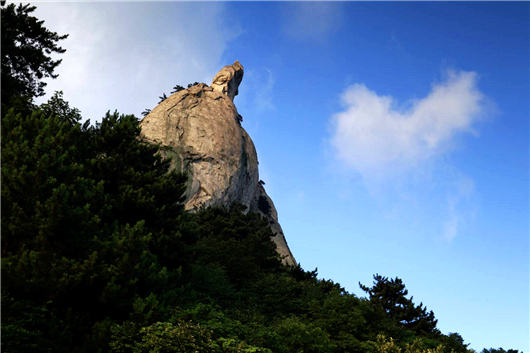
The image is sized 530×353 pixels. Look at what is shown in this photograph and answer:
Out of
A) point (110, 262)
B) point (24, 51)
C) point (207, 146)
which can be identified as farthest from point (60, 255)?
point (207, 146)

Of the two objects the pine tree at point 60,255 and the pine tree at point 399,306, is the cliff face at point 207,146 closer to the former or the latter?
the pine tree at point 399,306

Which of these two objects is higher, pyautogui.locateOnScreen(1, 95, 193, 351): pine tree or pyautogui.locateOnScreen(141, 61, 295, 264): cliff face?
pyautogui.locateOnScreen(141, 61, 295, 264): cliff face

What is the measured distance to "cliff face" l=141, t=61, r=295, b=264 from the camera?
59938 mm

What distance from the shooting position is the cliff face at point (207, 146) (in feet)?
197

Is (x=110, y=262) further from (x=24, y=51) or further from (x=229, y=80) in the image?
(x=229, y=80)

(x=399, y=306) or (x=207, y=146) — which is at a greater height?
(x=207, y=146)

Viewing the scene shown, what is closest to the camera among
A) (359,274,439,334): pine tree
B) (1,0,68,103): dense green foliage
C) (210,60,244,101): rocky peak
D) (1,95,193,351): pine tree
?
(1,95,193,351): pine tree

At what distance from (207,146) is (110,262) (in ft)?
155

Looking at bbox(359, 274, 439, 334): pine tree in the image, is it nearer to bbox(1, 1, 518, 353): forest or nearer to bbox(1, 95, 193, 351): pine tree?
bbox(1, 1, 518, 353): forest

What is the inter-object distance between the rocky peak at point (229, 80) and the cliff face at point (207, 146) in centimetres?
761

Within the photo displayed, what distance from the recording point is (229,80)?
8188cm

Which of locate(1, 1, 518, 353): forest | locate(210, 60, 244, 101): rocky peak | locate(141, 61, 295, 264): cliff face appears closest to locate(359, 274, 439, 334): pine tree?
A: locate(1, 1, 518, 353): forest

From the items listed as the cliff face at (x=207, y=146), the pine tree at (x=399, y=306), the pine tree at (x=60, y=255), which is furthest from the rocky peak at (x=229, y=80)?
the pine tree at (x=60, y=255)

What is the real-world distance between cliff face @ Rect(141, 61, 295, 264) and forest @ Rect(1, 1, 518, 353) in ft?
95.3
